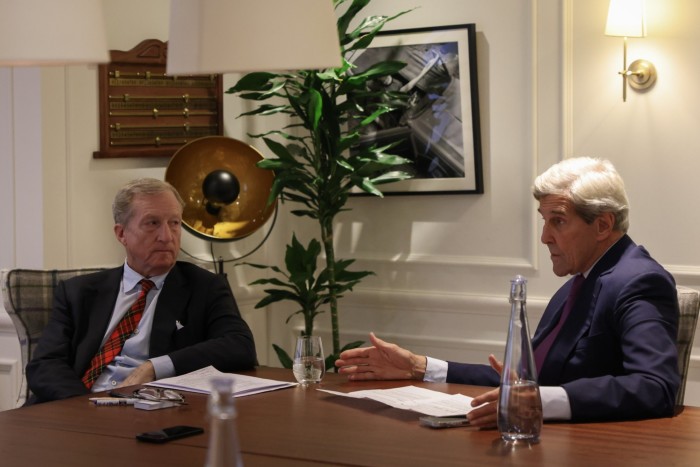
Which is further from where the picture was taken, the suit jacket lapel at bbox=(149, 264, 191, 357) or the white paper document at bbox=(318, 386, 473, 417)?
the suit jacket lapel at bbox=(149, 264, 191, 357)

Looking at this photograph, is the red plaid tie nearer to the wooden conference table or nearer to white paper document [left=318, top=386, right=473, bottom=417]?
the wooden conference table

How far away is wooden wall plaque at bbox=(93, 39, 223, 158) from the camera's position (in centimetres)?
459

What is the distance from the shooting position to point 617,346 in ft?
9.02

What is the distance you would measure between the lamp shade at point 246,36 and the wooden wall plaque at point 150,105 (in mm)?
2871

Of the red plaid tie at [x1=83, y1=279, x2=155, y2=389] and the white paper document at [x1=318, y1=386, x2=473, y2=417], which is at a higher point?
the red plaid tie at [x1=83, y1=279, x2=155, y2=389]

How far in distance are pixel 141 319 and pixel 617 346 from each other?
160cm

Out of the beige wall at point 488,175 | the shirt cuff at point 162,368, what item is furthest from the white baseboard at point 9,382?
the shirt cuff at point 162,368

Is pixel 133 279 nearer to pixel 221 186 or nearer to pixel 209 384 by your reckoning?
pixel 209 384

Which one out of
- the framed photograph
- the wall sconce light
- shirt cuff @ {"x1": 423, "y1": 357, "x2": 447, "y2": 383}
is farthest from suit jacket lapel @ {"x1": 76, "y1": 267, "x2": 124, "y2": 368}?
the wall sconce light

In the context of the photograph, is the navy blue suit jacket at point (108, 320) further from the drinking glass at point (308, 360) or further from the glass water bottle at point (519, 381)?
the glass water bottle at point (519, 381)

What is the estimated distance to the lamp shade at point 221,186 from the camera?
15.6 ft

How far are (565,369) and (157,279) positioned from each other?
1.52 meters

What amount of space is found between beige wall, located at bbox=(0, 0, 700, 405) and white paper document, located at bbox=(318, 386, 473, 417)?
2.09 meters

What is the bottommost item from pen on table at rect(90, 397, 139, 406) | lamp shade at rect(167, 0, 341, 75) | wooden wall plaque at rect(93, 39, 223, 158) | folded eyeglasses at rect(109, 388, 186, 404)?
pen on table at rect(90, 397, 139, 406)
